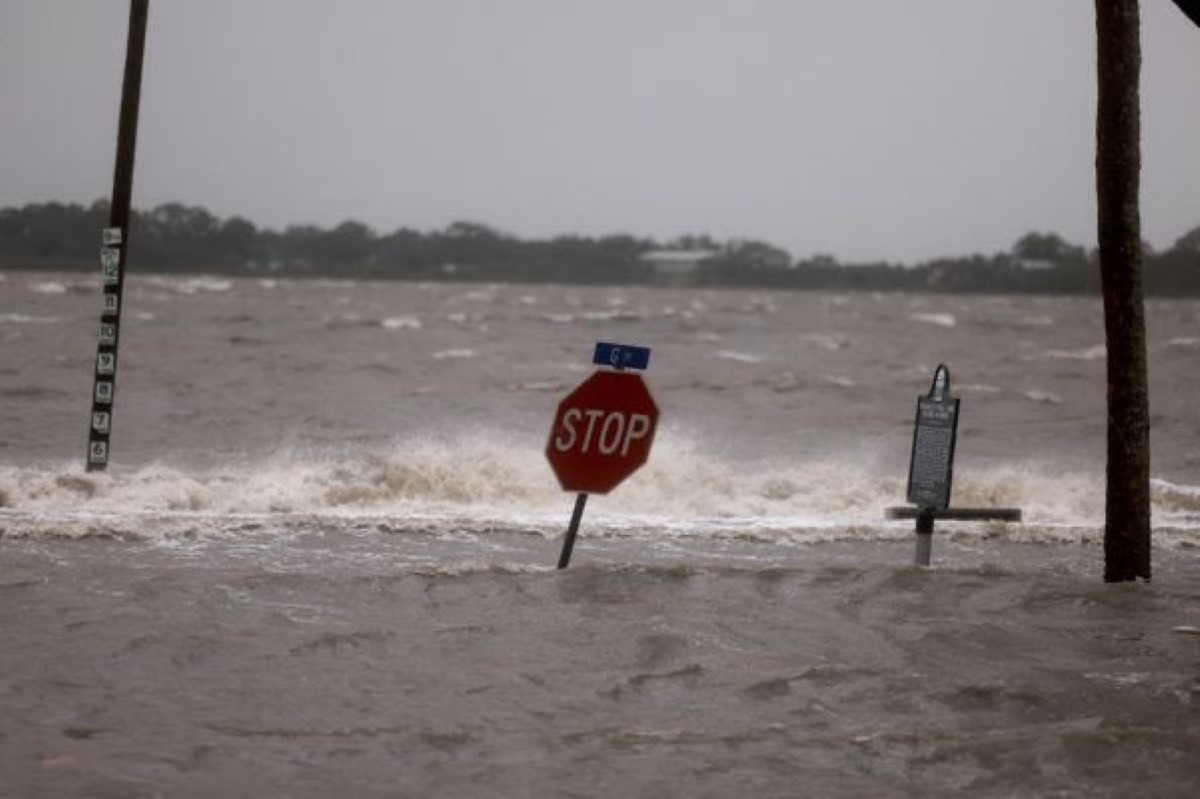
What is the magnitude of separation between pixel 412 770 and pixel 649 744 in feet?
2.86

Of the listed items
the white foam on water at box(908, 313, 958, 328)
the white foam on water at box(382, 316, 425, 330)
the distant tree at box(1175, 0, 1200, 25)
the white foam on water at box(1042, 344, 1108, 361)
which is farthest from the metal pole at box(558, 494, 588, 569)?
the white foam on water at box(908, 313, 958, 328)

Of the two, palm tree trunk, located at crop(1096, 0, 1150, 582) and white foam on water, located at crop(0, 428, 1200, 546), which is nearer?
palm tree trunk, located at crop(1096, 0, 1150, 582)

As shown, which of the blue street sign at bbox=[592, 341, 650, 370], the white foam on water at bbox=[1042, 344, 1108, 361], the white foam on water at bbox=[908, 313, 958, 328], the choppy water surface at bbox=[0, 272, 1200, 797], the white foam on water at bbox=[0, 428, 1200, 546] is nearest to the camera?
the choppy water surface at bbox=[0, 272, 1200, 797]

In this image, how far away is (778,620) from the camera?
25.5 feet

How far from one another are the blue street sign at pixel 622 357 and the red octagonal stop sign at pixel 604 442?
0.06m

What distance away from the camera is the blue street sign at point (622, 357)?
8602mm

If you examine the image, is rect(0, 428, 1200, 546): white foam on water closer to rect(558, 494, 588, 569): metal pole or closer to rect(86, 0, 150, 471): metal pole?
rect(86, 0, 150, 471): metal pole

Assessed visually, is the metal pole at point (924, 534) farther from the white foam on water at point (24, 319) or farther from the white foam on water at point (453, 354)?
the white foam on water at point (24, 319)

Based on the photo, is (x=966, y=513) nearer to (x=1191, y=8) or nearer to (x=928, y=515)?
(x=928, y=515)

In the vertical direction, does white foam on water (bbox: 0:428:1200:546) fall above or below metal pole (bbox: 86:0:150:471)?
below

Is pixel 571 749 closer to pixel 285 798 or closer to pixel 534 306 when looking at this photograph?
pixel 285 798

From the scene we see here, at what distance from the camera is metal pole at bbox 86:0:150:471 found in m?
13.6

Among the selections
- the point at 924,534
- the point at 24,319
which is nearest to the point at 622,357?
the point at 924,534

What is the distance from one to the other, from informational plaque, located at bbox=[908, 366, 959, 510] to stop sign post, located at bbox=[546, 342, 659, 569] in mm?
1573
